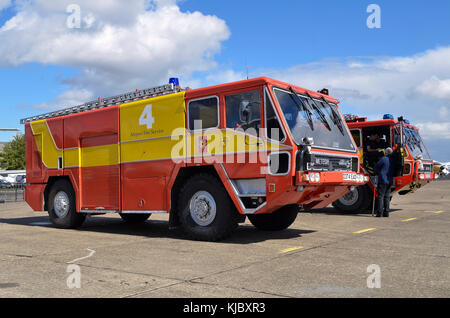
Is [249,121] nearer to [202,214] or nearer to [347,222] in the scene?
[202,214]

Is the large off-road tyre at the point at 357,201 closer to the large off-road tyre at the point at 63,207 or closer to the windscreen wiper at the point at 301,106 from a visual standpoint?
the windscreen wiper at the point at 301,106

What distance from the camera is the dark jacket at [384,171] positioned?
12094 mm

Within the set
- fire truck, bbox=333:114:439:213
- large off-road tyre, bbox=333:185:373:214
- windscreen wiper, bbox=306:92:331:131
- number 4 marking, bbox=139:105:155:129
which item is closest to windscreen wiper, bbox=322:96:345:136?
→ windscreen wiper, bbox=306:92:331:131

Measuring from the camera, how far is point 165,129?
8633mm

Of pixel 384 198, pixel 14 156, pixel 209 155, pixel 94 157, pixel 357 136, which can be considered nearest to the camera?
pixel 209 155

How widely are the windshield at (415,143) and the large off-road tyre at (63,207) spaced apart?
358 inches

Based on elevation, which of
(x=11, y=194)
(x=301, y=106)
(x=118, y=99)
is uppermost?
(x=118, y=99)

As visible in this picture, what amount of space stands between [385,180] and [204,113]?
6.17 meters

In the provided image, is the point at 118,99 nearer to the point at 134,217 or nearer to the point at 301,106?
the point at 134,217

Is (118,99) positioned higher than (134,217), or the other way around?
(118,99)

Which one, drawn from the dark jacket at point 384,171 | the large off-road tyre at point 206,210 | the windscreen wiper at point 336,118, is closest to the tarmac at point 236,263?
the large off-road tyre at point 206,210

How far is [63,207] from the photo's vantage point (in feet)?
35.5

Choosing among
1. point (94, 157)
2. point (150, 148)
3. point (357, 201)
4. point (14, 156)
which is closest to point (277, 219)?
point (150, 148)

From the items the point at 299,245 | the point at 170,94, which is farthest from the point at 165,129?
the point at 299,245
